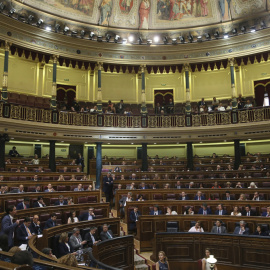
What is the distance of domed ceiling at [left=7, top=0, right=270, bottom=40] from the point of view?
1645 cm

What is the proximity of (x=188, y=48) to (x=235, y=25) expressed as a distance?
107 inches

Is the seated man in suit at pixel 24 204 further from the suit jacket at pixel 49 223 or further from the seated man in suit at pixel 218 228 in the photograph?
the seated man in suit at pixel 218 228

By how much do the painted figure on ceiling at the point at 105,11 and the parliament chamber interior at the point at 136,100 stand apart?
0.05 meters

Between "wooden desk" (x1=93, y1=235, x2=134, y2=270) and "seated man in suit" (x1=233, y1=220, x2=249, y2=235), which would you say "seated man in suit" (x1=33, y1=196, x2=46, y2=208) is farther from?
"seated man in suit" (x1=233, y1=220, x2=249, y2=235)

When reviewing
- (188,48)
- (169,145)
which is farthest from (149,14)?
(169,145)

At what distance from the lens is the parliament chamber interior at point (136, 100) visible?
39.7ft

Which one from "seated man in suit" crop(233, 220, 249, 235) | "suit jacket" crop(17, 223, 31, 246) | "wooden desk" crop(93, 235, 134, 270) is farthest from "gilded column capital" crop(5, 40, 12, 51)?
"seated man in suit" crop(233, 220, 249, 235)

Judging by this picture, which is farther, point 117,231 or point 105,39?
point 105,39

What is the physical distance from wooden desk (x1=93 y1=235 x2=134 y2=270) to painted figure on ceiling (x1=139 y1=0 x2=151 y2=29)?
1392 cm

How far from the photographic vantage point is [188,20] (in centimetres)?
1798

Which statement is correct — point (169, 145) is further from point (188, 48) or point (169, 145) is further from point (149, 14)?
point (149, 14)

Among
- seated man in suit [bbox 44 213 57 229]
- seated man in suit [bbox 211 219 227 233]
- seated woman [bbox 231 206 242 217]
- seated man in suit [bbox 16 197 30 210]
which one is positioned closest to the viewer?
seated man in suit [bbox 44 213 57 229]

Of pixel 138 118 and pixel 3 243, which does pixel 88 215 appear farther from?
pixel 138 118

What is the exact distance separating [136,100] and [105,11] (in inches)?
208
